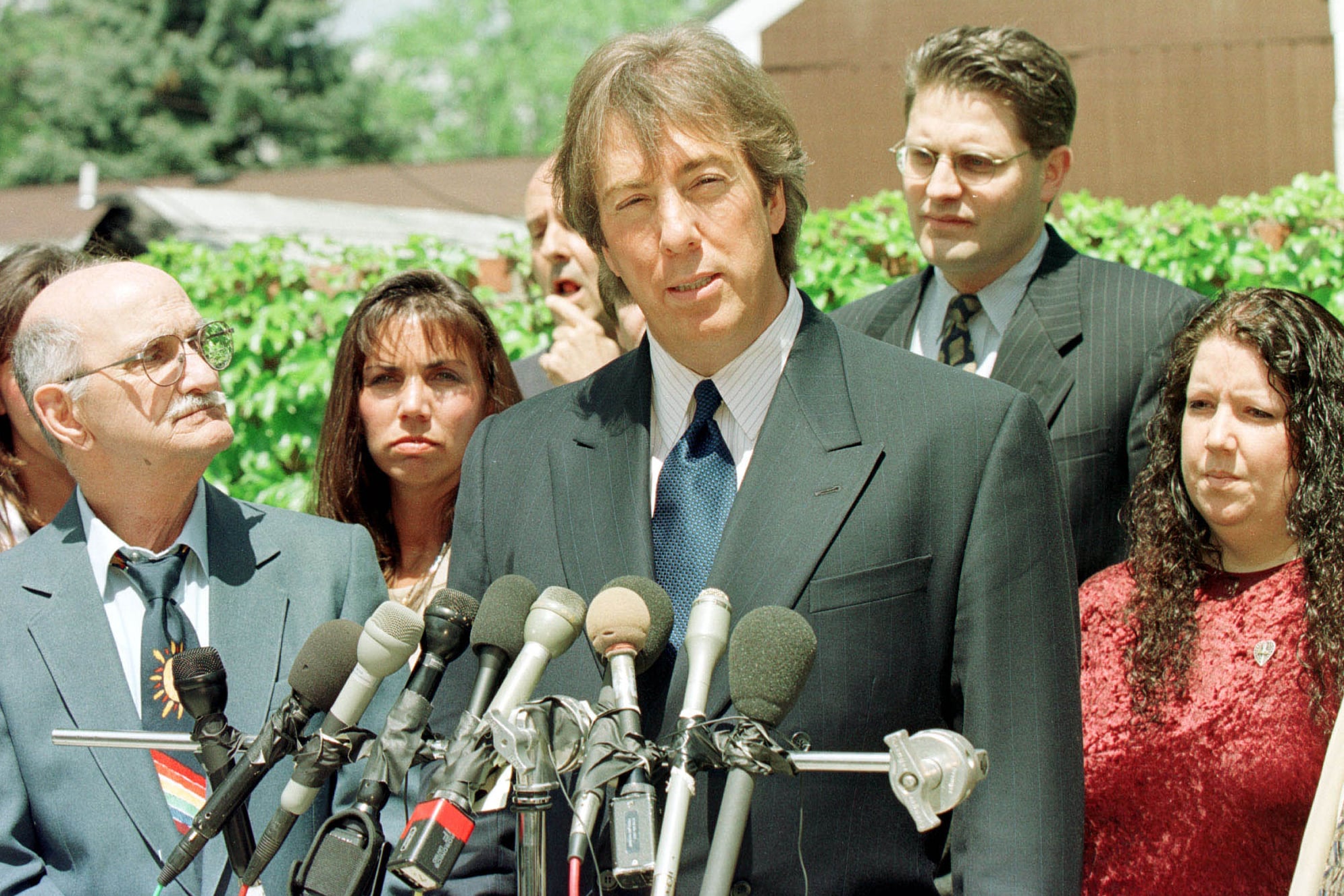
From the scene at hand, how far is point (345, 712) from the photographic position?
5.72 feet

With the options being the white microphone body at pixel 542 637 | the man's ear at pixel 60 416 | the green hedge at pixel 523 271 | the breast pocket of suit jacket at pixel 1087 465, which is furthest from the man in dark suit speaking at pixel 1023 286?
the man's ear at pixel 60 416

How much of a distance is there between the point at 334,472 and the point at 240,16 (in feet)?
88.2

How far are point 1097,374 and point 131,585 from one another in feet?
7.92

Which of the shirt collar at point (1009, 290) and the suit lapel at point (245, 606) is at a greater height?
the shirt collar at point (1009, 290)

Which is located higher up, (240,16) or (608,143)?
(240,16)

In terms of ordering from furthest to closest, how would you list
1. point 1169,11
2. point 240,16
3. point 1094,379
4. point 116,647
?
1. point 240,16
2. point 1169,11
3. point 1094,379
4. point 116,647

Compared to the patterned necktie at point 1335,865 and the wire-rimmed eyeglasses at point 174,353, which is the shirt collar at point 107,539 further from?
the patterned necktie at point 1335,865

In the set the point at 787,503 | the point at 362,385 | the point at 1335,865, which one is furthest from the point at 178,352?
the point at 1335,865

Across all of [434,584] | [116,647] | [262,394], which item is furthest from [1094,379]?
[262,394]

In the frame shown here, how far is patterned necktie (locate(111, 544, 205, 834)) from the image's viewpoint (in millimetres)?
2629

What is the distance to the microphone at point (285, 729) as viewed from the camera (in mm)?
1771

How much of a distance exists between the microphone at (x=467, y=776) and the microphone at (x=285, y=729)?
0.28 metres

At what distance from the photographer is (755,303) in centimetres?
240

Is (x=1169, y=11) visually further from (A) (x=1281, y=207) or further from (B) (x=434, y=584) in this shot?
(B) (x=434, y=584)
